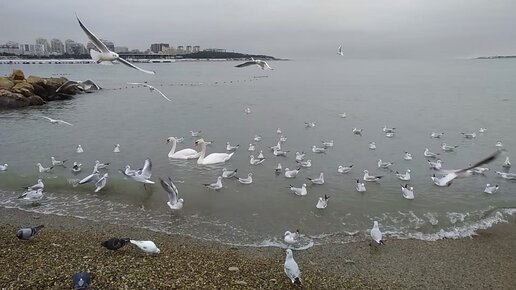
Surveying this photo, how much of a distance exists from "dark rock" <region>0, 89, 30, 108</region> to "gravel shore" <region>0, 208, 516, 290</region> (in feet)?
94.0

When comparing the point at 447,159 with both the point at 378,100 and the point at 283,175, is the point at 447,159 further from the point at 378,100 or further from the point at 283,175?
the point at 378,100

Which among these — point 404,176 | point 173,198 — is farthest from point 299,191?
point 404,176

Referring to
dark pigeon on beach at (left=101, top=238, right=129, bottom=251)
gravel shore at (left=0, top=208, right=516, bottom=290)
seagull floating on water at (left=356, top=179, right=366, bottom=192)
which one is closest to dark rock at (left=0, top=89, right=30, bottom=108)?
gravel shore at (left=0, top=208, right=516, bottom=290)

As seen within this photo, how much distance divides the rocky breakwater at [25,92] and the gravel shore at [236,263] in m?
28.8

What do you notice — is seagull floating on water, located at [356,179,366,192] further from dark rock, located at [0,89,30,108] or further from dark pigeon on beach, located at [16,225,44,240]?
dark rock, located at [0,89,30,108]

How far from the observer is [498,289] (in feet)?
26.1

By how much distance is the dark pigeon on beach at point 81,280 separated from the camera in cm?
682

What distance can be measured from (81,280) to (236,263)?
3.01m

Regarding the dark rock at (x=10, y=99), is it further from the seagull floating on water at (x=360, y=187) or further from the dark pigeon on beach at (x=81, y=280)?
the dark pigeon on beach at (x=81, y=280)

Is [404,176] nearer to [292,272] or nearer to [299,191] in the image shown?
[299,191]

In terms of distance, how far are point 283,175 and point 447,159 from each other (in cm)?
784

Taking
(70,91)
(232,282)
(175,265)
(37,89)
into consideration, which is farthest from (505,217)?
(70,91)

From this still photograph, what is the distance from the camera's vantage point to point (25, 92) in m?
36.6

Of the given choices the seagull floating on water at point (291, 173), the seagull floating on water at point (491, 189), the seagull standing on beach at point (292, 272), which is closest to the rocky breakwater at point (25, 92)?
the seagull floating on water at point (291, 173)
